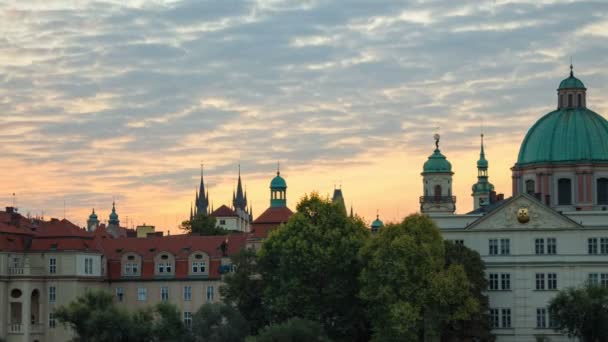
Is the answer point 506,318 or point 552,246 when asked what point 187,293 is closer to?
point 506,318

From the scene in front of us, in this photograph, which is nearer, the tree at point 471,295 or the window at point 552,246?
the tree at point 471,295

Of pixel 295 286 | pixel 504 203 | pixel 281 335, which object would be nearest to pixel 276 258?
pixel 295 286

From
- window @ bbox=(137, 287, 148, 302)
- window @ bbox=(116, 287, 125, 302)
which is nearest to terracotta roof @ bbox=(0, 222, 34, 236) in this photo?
window @ bbox=(116, 287, 125, 302)

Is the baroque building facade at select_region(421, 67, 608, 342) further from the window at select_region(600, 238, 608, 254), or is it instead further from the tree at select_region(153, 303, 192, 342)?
the tree at select_region(153, 303, 192, 342)

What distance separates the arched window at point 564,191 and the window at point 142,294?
38212 millimetres

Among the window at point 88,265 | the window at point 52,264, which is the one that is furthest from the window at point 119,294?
the window at point 52,264

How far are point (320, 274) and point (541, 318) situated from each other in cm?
2177

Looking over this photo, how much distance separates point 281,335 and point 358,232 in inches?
600

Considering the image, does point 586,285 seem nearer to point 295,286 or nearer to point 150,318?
point 295,286

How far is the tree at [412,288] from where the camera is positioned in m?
113

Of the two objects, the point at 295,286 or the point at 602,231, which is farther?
the point at 602,231

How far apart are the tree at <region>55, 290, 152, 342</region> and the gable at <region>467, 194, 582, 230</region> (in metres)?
29.4

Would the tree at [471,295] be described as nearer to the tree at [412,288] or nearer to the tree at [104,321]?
the tree at [412,288]

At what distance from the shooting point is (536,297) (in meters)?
130
